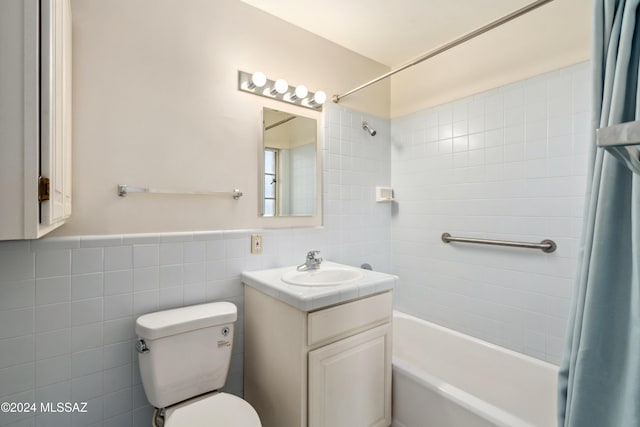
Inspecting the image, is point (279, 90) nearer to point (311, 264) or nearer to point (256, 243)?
point (256, 243)

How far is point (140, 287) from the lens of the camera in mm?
1392

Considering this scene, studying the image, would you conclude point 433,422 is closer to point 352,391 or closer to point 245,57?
point 352,391

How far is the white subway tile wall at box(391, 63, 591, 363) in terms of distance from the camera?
163 centimetres

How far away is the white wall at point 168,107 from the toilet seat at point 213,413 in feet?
2.64

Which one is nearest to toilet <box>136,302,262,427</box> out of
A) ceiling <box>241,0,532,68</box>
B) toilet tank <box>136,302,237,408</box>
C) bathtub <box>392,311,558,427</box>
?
toilet tank <box>136,302,237,408</box>

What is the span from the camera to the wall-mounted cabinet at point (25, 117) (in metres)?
0.68

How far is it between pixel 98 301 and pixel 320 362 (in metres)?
1.02

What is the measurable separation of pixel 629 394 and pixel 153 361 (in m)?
1.51

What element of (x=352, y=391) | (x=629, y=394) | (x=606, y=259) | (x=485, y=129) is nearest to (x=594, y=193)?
(x=606, y=259)

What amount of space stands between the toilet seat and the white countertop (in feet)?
1.52

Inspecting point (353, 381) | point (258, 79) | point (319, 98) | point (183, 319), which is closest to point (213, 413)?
point (183, 319)

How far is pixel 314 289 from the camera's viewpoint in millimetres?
1334

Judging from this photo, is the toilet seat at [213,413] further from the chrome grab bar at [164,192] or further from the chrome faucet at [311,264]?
the chrome grab bar at [164,192]

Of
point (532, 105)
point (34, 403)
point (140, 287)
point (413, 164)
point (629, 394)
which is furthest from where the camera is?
point (413, 164)
